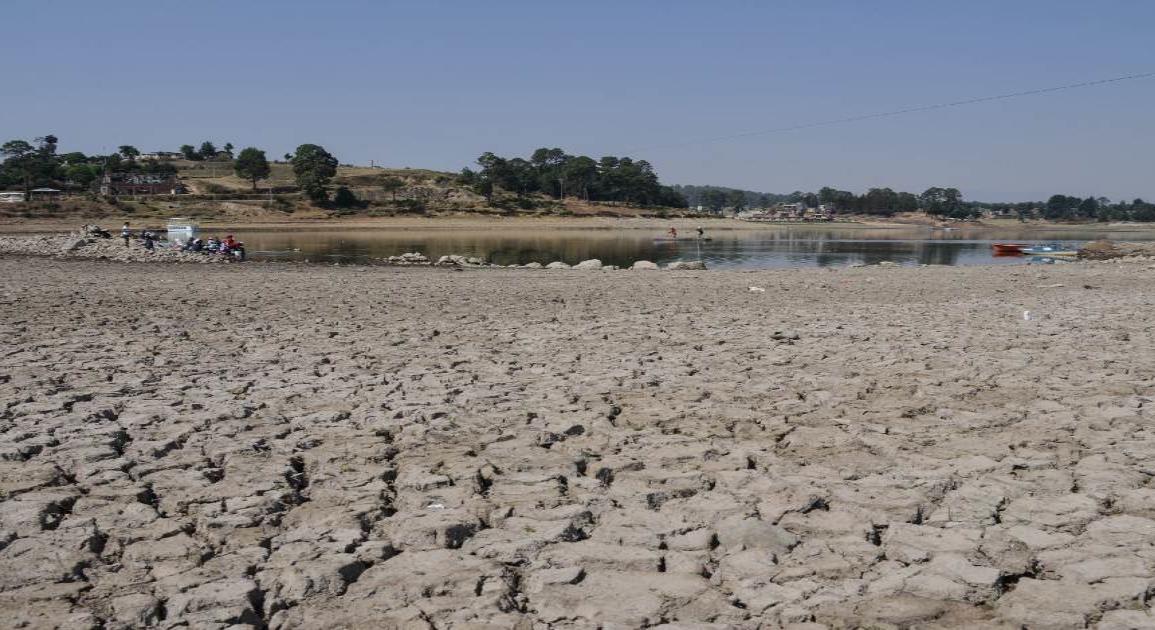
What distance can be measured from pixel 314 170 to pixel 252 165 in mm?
11795

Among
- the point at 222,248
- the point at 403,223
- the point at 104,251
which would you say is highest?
the point at 403,223

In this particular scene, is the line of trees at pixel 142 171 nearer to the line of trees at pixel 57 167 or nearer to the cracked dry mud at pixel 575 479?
the line of trees at pixel 57 167

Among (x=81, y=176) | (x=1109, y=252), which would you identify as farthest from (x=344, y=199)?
(x=1109, y=252)

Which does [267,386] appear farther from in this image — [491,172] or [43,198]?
[491,172]

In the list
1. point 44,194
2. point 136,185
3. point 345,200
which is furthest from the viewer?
point 136,185

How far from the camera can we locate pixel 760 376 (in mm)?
7516

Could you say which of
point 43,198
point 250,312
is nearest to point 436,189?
point 43,198

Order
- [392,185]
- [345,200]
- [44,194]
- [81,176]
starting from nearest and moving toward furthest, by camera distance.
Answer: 1. [44,194]
2. [345,200]
3. [81,176]
4. [392,185]

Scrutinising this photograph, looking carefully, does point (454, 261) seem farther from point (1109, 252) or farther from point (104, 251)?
point (1109, 252)

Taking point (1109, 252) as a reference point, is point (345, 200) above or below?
above

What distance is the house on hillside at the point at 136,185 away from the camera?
105 meters

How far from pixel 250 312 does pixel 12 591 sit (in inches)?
364

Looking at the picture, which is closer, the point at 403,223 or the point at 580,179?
the point at 403,223

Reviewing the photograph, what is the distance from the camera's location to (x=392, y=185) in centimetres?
12125
